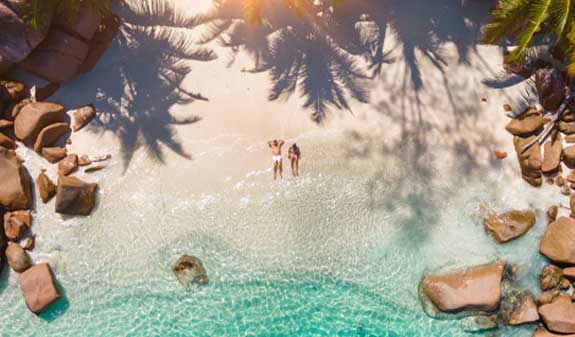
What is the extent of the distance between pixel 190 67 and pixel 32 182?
489 cm

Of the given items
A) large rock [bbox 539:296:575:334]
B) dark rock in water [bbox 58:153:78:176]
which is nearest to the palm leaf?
large rock [bbox 539:296:575:334]

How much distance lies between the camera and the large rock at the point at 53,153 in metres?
11.0

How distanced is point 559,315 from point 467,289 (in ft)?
7.06

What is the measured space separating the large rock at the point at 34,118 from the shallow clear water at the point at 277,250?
188 centimetres

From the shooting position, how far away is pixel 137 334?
34.5 ft

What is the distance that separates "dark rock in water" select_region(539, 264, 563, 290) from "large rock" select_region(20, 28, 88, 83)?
12.6m

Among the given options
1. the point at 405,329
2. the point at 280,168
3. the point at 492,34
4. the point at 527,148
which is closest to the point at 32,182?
the point at 280,168

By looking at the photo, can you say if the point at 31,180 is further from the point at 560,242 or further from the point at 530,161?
the point at 560,242

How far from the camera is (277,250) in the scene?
10680mm

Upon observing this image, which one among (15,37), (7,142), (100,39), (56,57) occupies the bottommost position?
(7,142)

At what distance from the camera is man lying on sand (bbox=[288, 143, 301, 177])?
1091 centimetres

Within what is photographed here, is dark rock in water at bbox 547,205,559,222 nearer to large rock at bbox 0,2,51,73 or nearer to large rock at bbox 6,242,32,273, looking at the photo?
large rock at bbox 0,2,51,73

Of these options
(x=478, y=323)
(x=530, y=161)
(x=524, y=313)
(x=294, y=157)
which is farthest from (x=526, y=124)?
(x=294, y=157)

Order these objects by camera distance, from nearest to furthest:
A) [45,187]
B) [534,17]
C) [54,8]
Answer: [534,17] → [54,8] → [45,187]
